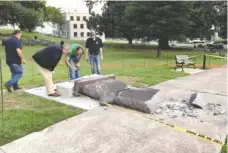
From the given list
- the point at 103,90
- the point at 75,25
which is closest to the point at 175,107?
the point at 103,90

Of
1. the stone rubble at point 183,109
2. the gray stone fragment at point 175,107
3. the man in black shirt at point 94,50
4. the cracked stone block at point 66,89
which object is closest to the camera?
the stone rubble at point 183,109

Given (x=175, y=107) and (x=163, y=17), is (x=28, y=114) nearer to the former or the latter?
(x=175, y=107)

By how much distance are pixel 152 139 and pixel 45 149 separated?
1534 millimetres

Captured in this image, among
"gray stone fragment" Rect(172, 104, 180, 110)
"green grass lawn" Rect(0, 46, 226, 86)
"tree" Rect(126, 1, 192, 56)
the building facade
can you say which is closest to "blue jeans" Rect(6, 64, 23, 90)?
"green grass lawn" Rect(0, 46, 226, 86)

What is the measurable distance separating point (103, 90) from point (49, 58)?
1.40 m

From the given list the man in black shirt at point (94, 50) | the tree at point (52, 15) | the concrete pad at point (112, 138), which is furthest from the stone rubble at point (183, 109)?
the tree at point (52, 15)

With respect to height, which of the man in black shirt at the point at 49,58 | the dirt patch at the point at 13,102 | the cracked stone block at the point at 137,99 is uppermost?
the man in black shirt at the point at 49,58

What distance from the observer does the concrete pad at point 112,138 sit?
4.04m

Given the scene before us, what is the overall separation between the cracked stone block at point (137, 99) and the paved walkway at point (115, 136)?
0.34 metres

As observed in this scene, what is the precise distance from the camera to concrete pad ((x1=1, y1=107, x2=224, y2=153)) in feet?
13.3

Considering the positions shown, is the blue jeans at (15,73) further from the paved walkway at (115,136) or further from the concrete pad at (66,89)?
the paved walkway at (115,136)

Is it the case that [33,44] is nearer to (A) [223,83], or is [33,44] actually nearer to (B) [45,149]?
(A) [223,83]

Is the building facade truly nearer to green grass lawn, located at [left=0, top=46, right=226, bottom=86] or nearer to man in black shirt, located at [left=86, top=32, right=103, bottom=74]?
green grass lawn, located at [left=0, top=46, right=226, bottom=86]

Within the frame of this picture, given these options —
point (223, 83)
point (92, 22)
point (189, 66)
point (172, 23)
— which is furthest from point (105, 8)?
point (223, 83)
